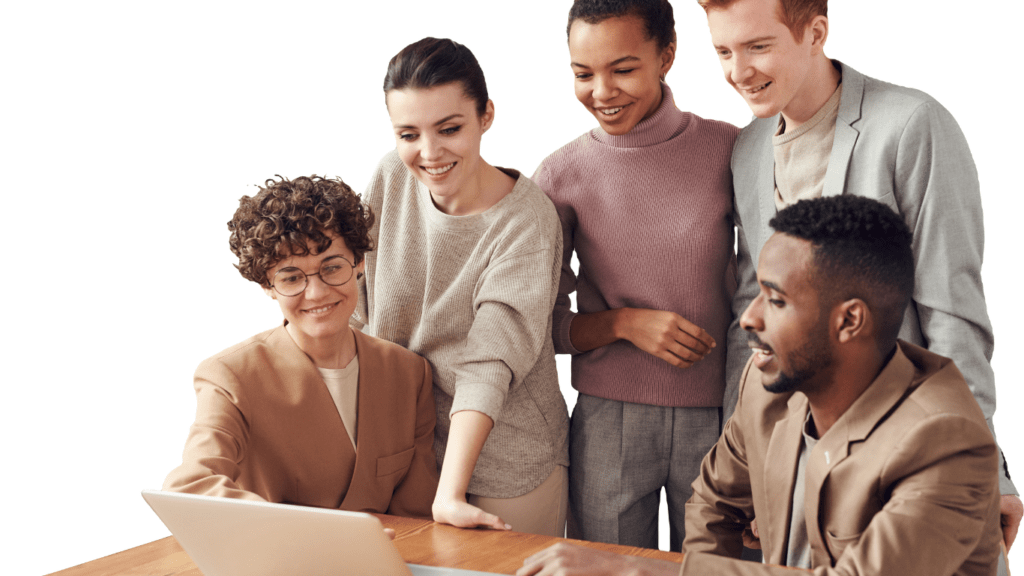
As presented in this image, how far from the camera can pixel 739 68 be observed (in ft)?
6.73

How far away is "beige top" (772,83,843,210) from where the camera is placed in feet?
6.87

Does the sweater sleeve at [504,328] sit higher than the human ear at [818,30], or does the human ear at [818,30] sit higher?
the human ear at [818,30]

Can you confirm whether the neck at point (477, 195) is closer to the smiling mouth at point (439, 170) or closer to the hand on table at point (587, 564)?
the smiling mouth at point (439, 170)

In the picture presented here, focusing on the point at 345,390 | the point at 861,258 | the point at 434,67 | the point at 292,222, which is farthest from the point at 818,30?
the point at 345,390

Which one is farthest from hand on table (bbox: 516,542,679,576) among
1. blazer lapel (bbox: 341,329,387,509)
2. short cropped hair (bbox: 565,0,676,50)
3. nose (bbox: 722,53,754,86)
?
short cropped hair (bbox: 565,0,676,50)

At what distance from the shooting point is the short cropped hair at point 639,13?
7.33 ft

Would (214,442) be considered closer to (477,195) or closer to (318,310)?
(318,310)

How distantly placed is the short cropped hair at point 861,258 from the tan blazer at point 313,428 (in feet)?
3.56

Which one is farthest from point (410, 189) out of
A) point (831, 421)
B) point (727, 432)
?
point (831, 421)

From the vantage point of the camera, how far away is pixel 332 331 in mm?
2111

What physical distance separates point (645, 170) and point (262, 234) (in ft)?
3.37

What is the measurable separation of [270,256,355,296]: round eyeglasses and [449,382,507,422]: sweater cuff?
1.29 feet

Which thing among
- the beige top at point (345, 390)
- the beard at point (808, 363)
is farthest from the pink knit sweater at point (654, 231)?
the beard at point (808, 363)

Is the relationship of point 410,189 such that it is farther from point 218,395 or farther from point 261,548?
point 261,548
